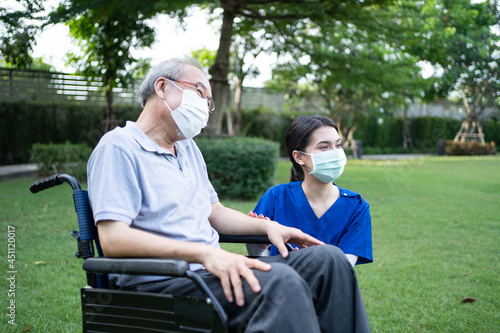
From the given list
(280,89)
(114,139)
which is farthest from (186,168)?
(280,89)

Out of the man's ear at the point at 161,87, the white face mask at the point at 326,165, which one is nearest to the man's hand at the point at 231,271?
the man's ear at the point at 161,87

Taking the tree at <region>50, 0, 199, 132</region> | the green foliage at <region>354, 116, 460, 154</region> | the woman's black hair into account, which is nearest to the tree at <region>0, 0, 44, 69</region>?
the tree at <region>50, 0, 199, 132</region>

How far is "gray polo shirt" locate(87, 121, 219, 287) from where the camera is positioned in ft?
5.35

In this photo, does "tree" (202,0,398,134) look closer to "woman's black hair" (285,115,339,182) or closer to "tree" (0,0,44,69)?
"tree" (0,0,44,69)

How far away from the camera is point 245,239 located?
2193 millimetres

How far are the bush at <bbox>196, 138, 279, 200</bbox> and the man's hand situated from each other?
20.2 ft

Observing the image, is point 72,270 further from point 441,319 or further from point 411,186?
point 411,186

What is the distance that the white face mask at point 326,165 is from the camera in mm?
2656

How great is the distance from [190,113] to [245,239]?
662 millimetres

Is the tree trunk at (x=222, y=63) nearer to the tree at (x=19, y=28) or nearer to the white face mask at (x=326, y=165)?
the tree at (x=19, y=28)

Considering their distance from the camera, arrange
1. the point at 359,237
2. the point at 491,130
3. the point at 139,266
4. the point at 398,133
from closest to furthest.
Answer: the point at 139,266, the point at 359,237, the point at 398,133, the point at 491,130

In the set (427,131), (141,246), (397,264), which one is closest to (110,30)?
(397,264)

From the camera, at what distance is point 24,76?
46.0 ft

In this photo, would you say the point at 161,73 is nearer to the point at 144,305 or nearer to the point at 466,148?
the point at 144,305
